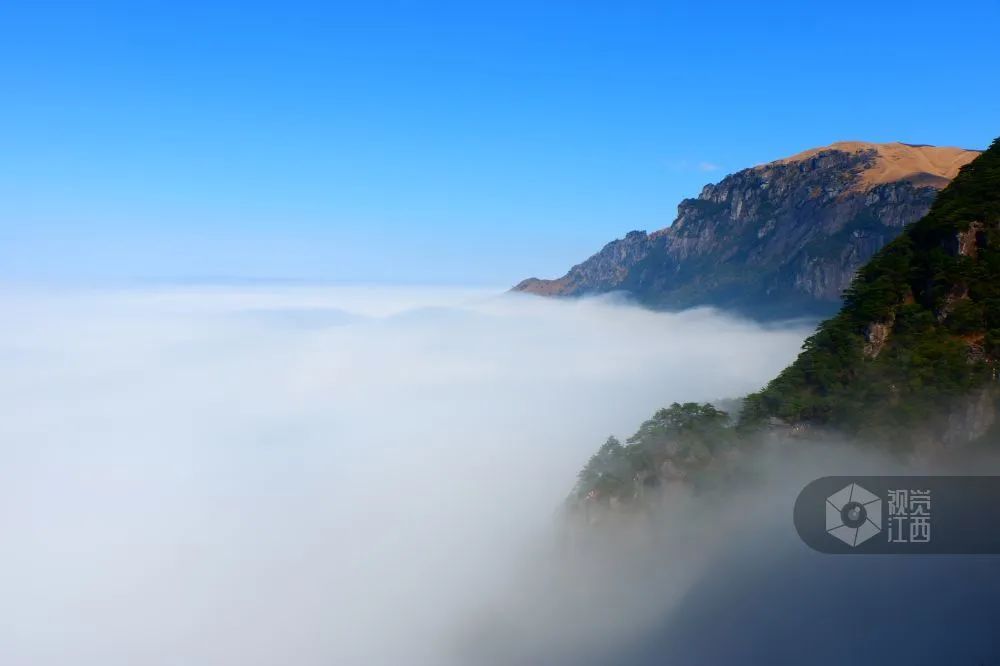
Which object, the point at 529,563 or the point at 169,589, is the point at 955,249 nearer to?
the point at 529,563

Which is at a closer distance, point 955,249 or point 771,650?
point 771,650

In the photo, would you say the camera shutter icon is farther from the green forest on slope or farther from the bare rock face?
the bare rock face

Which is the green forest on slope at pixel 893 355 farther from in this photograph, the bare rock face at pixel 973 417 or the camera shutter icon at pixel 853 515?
the camera shutter icon at pixel 853 515

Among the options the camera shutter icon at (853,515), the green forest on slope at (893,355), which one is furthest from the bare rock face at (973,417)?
the camera shutter icon at (853,515)

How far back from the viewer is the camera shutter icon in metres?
46.9

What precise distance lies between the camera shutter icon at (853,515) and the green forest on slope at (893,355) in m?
18.1

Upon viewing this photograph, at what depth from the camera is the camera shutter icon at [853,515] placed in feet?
154

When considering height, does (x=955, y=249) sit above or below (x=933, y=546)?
above

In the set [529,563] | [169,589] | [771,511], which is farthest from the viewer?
[169,589]

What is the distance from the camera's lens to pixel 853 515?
4806 cm

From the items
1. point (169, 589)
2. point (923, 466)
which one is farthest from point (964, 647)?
point (169, 589)

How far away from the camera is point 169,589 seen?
147250 mm

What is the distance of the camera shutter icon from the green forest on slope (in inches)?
714

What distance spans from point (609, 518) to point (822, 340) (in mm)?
32863
